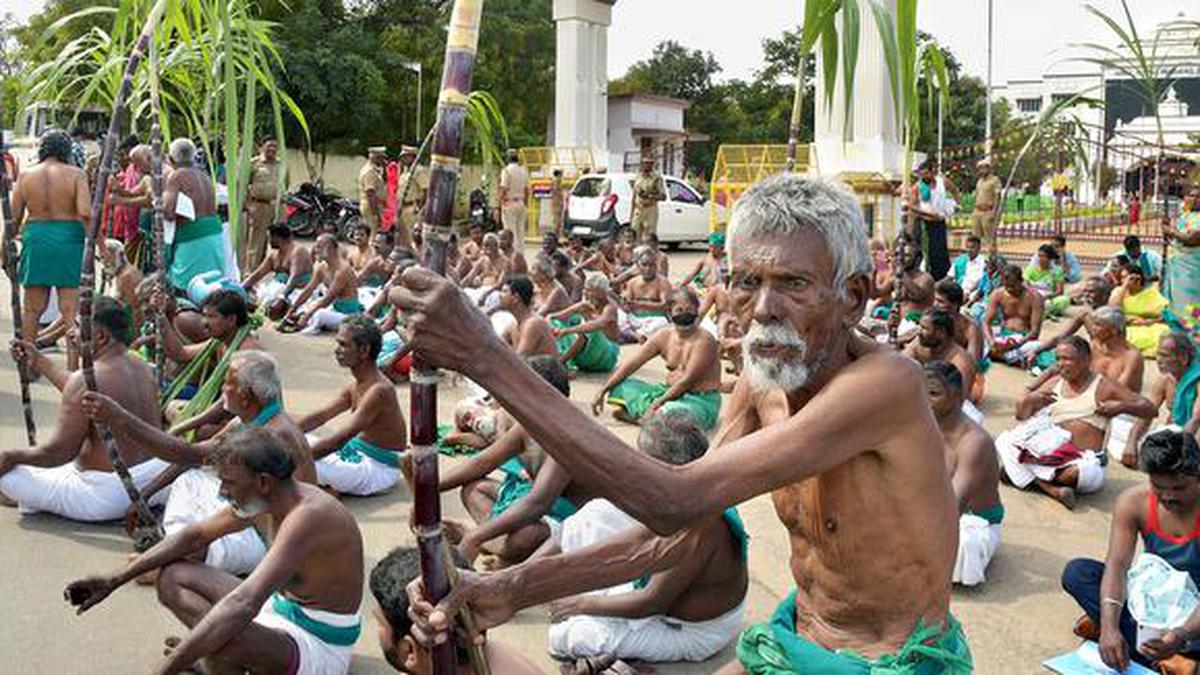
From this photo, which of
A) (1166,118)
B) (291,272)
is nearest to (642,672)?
(291,272)

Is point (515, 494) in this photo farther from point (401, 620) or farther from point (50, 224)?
point (50, 224)

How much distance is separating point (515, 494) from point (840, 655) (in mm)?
3304

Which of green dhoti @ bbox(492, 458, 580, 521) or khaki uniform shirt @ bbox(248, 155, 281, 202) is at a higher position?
khaki uniform shirt @ bbox(248, 155, 281, 202)

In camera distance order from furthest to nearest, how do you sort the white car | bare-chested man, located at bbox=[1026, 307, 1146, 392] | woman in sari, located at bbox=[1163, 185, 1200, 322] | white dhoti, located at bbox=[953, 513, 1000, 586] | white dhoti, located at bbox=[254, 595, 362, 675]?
the white car
woman in sari, located at bbox=[1163, 185, 1200, 322]
bare-chested man, located at bbox=[1026, 307, 1146, 392]
white dhoti, located at bbox=[953, 513, 1000, 586]
white dhoti, located at bbox=[254, 595, 362, 675]

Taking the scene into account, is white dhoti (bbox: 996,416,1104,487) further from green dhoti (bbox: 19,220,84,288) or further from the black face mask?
green dhoti (bbox: 19,220,84,288)

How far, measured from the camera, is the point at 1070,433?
6.85 m

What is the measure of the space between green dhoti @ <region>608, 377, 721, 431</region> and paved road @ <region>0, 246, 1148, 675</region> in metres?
1.32

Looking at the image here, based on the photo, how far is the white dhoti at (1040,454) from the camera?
6664 millimetres

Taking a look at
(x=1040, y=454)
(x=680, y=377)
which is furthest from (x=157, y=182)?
(x=1040, y=454)

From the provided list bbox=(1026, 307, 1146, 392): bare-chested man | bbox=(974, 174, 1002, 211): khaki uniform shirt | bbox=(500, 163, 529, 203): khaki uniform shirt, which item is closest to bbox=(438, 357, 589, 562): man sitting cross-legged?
bbox=(1026, 307, 1146, 392): bare-chested man

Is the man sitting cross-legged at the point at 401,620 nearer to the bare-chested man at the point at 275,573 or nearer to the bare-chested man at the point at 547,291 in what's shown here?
the bare-chested man at the point at 275,573

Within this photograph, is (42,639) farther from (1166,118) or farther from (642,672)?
(1166,118)

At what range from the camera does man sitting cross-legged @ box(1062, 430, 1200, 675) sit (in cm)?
428

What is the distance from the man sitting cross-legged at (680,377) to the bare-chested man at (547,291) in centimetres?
215
